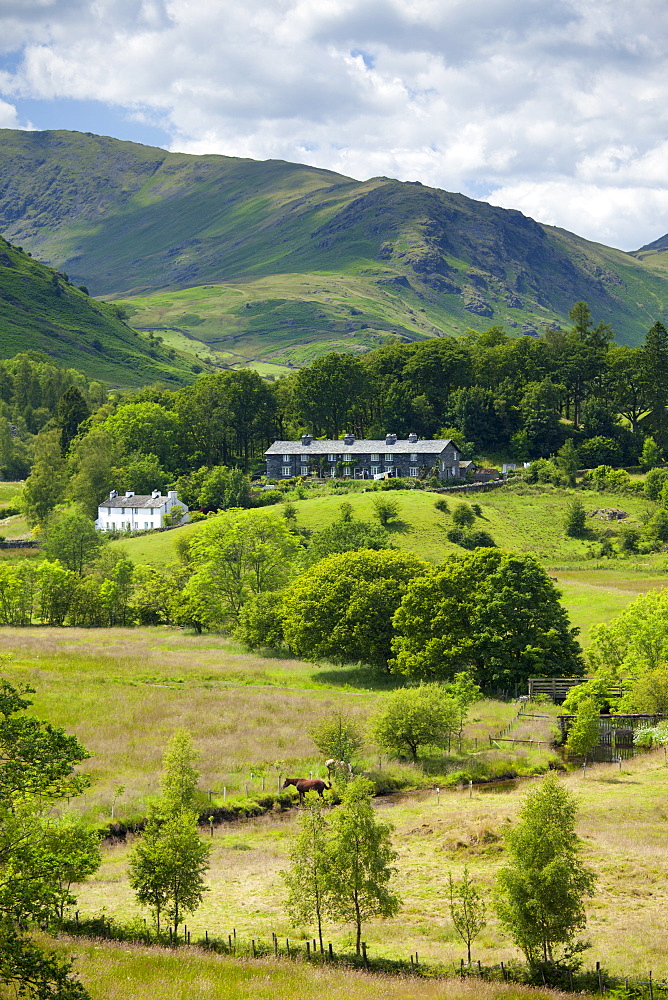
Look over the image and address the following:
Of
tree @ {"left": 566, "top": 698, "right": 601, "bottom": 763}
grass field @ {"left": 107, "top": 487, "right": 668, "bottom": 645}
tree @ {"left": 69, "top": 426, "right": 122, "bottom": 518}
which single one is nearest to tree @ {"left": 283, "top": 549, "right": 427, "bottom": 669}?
grass field @ {"left": 107, "top": 487, "right": 668, "bottom": 645}

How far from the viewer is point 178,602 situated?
301 ft

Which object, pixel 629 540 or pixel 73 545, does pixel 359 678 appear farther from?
pixel 629 540

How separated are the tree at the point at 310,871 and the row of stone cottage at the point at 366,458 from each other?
4463 inches

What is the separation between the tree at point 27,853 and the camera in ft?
64.3

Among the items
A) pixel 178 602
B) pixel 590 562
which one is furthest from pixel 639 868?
pixel 590 562

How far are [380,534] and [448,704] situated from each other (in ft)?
159

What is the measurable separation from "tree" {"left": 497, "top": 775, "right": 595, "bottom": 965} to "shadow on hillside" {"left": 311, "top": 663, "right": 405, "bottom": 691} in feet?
137

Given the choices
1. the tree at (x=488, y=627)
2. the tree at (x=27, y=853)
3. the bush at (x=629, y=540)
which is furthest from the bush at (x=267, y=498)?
the tree at (x=27, y=853)

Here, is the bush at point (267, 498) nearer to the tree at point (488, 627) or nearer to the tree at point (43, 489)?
the tree at point (43, 489)

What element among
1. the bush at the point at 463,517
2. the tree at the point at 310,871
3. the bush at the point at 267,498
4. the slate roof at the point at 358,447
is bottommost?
the tree at the point at 310,871

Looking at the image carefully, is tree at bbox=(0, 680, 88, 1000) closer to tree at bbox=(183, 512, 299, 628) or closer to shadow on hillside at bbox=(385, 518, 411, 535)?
tree at bbox=(183, 512, 299, 628)

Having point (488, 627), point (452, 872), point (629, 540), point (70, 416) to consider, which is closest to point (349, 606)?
point (488, 627)

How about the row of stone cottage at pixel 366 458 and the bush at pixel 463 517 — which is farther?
the row of stone cottage at pixel 366 458

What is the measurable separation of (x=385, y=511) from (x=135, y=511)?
39.4 m
